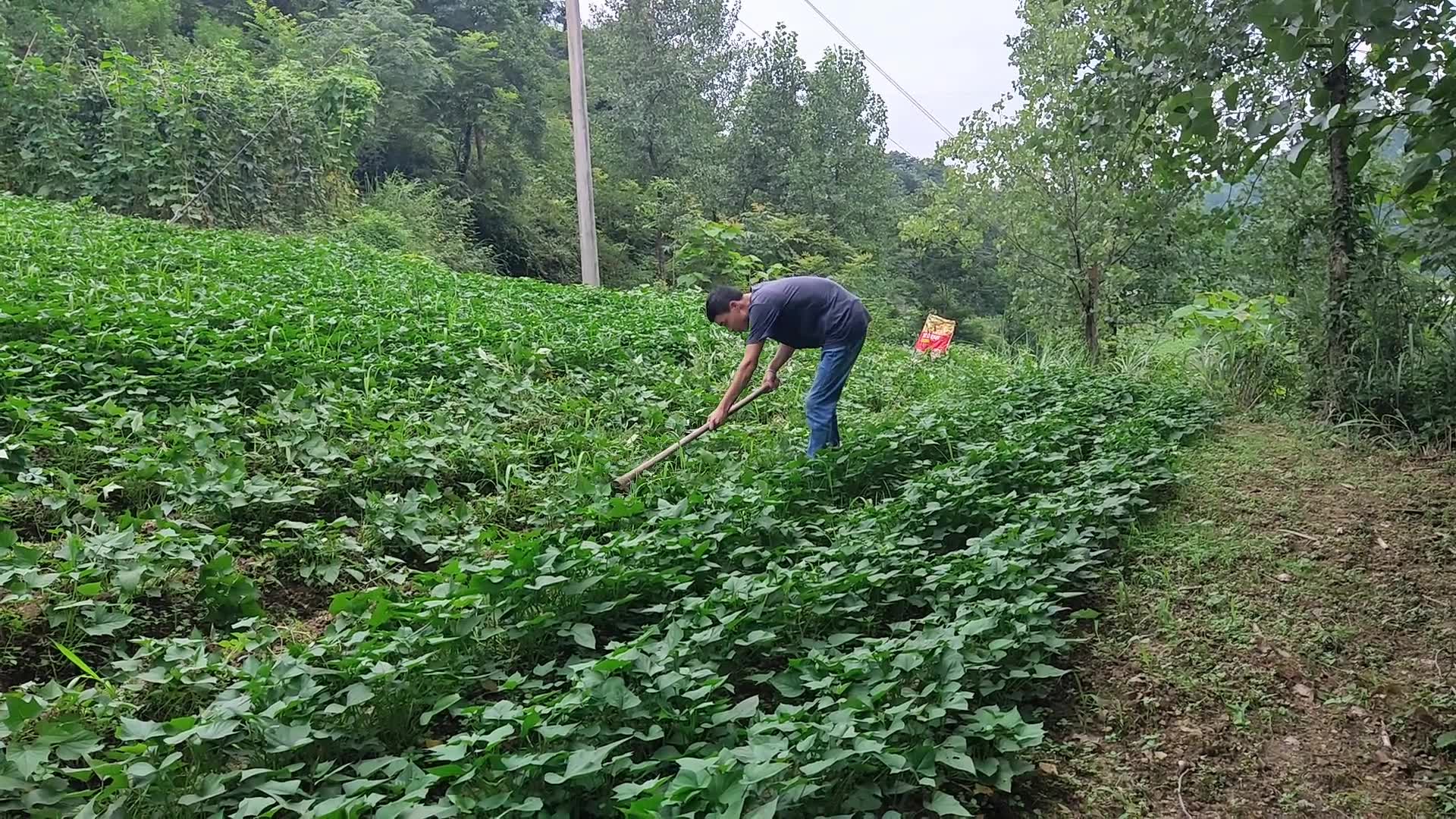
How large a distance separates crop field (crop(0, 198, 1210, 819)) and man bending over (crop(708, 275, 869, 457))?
1.06ft

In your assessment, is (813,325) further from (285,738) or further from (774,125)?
(774,125)

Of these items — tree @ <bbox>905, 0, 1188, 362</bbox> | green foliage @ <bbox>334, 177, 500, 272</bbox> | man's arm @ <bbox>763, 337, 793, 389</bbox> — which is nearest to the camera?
man's arm @ <bbox>763, 337, 793, 389</bbox>

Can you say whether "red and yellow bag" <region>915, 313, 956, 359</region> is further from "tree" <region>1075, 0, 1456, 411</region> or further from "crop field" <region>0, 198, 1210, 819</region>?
"tree" <region>1075, 0, 1456, 411</region>

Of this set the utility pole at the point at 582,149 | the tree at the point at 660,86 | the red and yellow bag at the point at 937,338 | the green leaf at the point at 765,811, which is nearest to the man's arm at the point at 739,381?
the green leaf at the point at 765,811

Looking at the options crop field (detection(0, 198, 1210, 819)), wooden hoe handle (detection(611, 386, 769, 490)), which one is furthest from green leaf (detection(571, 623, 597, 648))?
wooden hoe handle (detection(611, 386, 769, 490))

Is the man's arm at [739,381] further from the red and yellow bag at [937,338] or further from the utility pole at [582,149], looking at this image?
the utility pole at [582,149]

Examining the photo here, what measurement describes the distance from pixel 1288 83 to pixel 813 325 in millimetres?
2508

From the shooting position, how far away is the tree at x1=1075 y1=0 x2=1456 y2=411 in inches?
75.3

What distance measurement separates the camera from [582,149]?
472 inches

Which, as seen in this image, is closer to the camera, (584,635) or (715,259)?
(584,635)

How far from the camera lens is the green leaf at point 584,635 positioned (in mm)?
2564

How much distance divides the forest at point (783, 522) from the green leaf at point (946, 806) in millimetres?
20

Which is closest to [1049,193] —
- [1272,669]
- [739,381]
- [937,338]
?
[937,338]

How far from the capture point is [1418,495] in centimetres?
402
